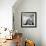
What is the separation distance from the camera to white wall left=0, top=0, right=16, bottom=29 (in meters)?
4.31

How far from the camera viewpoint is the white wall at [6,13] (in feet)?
14.1

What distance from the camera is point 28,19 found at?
536cm

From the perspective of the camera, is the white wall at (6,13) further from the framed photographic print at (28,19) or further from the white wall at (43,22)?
the white wall at (43,22)

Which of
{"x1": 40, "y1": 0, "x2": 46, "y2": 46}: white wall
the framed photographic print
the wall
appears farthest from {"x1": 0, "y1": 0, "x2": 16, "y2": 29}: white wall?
{"x1": 40, "y1": 0, "x2": 46, "y2": 46}: white wall

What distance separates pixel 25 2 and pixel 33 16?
755 millimetres

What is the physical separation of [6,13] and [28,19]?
1336 millimetres

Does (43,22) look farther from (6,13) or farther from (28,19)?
(6,13)

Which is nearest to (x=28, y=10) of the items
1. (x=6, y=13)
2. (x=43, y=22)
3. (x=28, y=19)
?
(x=28, y=19)

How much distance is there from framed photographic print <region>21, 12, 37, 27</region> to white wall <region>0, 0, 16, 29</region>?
3.58 feet

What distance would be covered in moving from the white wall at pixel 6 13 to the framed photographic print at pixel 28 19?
109 centimetres

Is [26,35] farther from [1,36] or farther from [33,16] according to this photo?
[1,36]

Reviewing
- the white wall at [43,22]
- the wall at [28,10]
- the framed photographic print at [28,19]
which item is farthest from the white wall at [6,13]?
the white wall at [43,22]

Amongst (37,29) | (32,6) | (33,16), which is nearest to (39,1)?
(32,6)

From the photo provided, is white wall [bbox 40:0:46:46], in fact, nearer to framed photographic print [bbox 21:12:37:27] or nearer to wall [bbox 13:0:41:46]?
wall [bbox 13:0:41:46]
